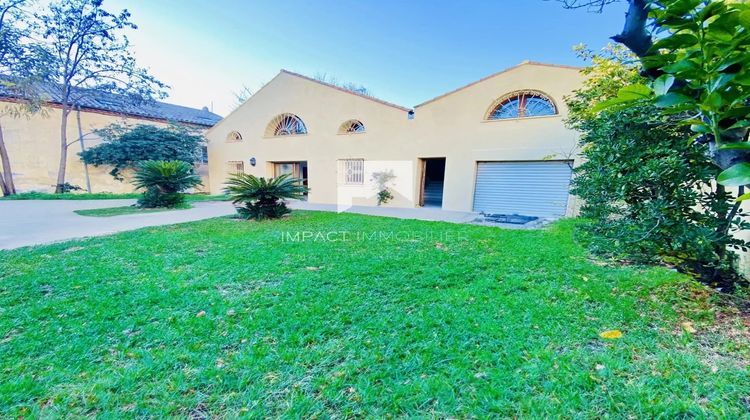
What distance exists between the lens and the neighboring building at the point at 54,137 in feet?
44.6

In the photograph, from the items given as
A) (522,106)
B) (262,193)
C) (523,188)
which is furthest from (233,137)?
(523,188)

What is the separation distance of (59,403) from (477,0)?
10603mm

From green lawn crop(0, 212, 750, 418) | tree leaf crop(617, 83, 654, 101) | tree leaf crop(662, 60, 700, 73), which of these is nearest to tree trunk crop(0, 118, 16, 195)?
green lawn crop(0, 212, 750, 418)

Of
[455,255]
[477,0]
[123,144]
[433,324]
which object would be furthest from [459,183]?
[123,144]

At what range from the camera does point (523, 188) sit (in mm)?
9094

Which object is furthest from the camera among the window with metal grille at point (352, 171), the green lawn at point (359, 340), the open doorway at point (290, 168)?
the open doorway at point (290, 168)

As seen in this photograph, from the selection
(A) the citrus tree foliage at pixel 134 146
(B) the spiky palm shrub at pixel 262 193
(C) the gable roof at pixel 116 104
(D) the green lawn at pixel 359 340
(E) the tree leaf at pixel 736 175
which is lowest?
(D) the green lawn at pixel 359 340

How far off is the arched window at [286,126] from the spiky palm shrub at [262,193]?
5.88 m

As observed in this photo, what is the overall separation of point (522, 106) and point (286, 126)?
9635 mm

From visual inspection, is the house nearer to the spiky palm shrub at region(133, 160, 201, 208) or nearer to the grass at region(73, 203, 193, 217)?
the spiky palm shrub at region(133, 160, 201, 208)

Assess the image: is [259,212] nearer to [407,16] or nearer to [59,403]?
[59,403]

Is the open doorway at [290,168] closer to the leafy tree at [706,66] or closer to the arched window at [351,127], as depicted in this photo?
the arched window at [351,127]

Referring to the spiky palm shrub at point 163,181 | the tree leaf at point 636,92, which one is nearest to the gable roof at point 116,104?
the spiky palm shrub at point 163,181

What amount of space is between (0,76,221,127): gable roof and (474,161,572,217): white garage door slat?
18.0 meters
